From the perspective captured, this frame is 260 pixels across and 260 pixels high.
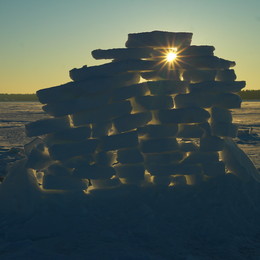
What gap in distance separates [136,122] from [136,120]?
0.03 metres

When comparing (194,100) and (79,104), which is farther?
(194,100)

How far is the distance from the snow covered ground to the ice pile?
0.26 meters

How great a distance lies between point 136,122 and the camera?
5824mm

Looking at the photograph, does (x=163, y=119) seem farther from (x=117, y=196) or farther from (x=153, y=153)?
(x=117, y=196)

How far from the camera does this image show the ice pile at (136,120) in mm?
5809

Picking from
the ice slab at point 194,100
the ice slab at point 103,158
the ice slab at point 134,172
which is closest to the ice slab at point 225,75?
the ice slab at point 194,100

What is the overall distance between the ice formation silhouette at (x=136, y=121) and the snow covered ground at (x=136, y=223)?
24cm

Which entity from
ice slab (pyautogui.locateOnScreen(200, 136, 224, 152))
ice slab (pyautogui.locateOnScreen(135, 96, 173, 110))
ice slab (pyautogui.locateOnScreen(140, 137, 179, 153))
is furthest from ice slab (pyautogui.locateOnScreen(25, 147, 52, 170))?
ice slab (pyautogui.locateOnScreen(200, 136, 224, 152))

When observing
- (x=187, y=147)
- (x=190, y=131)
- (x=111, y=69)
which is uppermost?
(x=111, y=69)

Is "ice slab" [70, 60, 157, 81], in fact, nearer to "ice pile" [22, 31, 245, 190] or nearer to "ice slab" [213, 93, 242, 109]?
"ice pile" [22, 31, 245, 190]

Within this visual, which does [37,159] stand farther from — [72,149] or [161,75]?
[161,75]

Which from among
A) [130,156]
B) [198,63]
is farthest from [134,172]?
[198,63]

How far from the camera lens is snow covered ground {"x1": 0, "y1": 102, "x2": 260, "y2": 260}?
468cm

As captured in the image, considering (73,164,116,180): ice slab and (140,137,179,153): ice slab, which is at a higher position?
(140,137,179,153): ice slab
